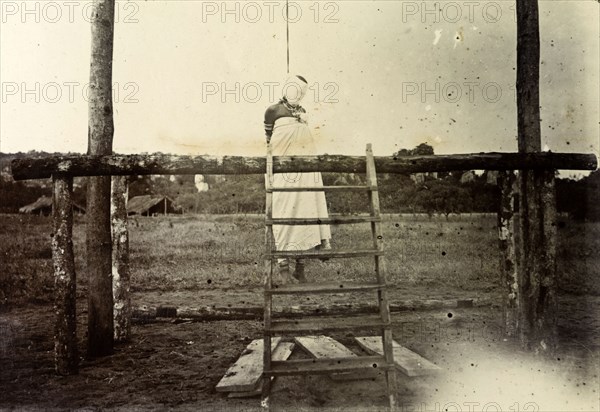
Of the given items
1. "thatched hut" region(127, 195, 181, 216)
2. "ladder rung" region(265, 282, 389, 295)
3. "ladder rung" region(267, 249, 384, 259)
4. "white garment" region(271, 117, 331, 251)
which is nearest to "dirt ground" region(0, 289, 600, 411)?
"ladder rung" region(265, 282, 389, 295)

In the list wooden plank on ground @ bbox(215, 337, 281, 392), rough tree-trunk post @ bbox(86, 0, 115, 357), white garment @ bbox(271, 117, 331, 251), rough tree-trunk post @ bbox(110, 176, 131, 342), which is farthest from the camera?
white garment @ bbox(271, 117, 331, 251)

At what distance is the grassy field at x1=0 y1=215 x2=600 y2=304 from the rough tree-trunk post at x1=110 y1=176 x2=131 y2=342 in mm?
2556

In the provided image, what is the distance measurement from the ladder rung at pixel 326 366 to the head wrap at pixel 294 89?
12.3ft

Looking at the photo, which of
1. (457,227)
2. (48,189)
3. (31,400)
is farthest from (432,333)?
(48,189)

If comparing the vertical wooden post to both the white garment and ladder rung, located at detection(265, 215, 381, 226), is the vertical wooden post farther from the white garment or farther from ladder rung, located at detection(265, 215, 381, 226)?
the white garment

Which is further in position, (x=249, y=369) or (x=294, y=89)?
(x=294, y=89)

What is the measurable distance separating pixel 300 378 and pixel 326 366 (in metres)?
0.78

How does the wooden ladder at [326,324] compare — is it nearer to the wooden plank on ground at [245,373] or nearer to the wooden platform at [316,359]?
the wooden platform at [316,359]

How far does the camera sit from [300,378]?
391 centimetres

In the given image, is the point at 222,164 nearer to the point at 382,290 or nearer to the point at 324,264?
the point at 382,290

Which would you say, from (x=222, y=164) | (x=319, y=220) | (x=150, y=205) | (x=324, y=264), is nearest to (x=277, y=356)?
(x=319, y=220)

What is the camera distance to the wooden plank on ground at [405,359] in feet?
12.5

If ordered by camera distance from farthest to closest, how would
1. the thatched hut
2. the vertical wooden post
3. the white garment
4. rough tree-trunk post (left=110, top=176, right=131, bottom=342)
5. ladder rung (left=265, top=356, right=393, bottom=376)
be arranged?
the thatched hut, the white garment, rough tree-trunk post (left=110, top=176, right=131, bottom=342), the vertical wooden post, ladder rung (left=265, top=356, right=393, bottom=376)

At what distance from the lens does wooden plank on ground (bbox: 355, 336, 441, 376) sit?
3.80 meters
